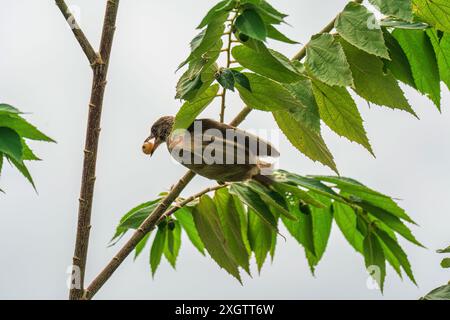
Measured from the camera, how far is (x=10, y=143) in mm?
1987

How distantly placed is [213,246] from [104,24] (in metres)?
0.70

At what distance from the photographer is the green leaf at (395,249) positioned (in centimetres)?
231

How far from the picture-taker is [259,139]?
208 cm

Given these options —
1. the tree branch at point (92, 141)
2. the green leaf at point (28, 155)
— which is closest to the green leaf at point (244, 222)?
the tree branch at point (92, 141)

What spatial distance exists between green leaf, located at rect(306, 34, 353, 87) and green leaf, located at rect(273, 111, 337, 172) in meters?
0.15

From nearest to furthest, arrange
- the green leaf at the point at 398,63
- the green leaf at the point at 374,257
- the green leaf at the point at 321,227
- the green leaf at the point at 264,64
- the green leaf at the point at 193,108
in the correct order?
the green leaf at the point at 264,64 → the green leaf at the point at 193,108 → the green leaf at the point at 398,63 → the green leaf at the point at 374,257 → the green leaf at the point at 321,227

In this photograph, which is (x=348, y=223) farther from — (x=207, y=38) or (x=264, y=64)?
(x=207, y=38)

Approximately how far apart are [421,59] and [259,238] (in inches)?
29.5

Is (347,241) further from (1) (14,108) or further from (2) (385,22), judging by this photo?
(1) (14,108)

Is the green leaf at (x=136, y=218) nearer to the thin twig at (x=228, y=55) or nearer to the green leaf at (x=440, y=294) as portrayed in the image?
the thin twig at (x=228, y=55)

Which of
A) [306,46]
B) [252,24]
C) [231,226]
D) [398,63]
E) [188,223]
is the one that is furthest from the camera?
[188,223]

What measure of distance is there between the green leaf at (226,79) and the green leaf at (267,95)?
0.05 meters

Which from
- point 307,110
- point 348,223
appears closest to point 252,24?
point 307,110
